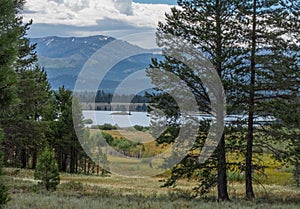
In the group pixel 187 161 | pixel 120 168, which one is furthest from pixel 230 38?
pixel 120 168

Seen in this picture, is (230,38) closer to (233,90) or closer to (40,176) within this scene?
(233,90)

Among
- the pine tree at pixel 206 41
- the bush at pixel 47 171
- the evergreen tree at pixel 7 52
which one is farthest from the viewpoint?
the bush at pixel 47 171

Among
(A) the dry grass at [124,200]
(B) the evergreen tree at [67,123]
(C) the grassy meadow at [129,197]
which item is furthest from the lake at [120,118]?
(A) the dry grass at [124,200]

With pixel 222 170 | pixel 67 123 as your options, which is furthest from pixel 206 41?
pixel 67 123

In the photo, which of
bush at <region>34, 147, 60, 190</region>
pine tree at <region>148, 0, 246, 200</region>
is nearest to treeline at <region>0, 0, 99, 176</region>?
bush at <region>34, 147, 60, 190</region>

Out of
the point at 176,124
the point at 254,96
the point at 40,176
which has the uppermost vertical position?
the point at 254,96

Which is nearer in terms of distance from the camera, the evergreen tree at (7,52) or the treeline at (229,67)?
the evergreen tree at (7,52)

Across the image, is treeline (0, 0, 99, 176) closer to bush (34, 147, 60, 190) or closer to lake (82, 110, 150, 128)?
bush (34, 147, 60, 190)

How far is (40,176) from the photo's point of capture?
768 inches

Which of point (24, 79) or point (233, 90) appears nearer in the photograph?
point (233, 90)

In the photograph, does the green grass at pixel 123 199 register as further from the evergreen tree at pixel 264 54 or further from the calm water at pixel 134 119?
the calm water at pixel 134 119

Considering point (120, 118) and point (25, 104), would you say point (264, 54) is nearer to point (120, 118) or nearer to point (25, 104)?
point (25, 104)

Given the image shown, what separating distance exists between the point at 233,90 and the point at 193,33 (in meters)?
2.99

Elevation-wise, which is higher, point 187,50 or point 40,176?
point 187,50
